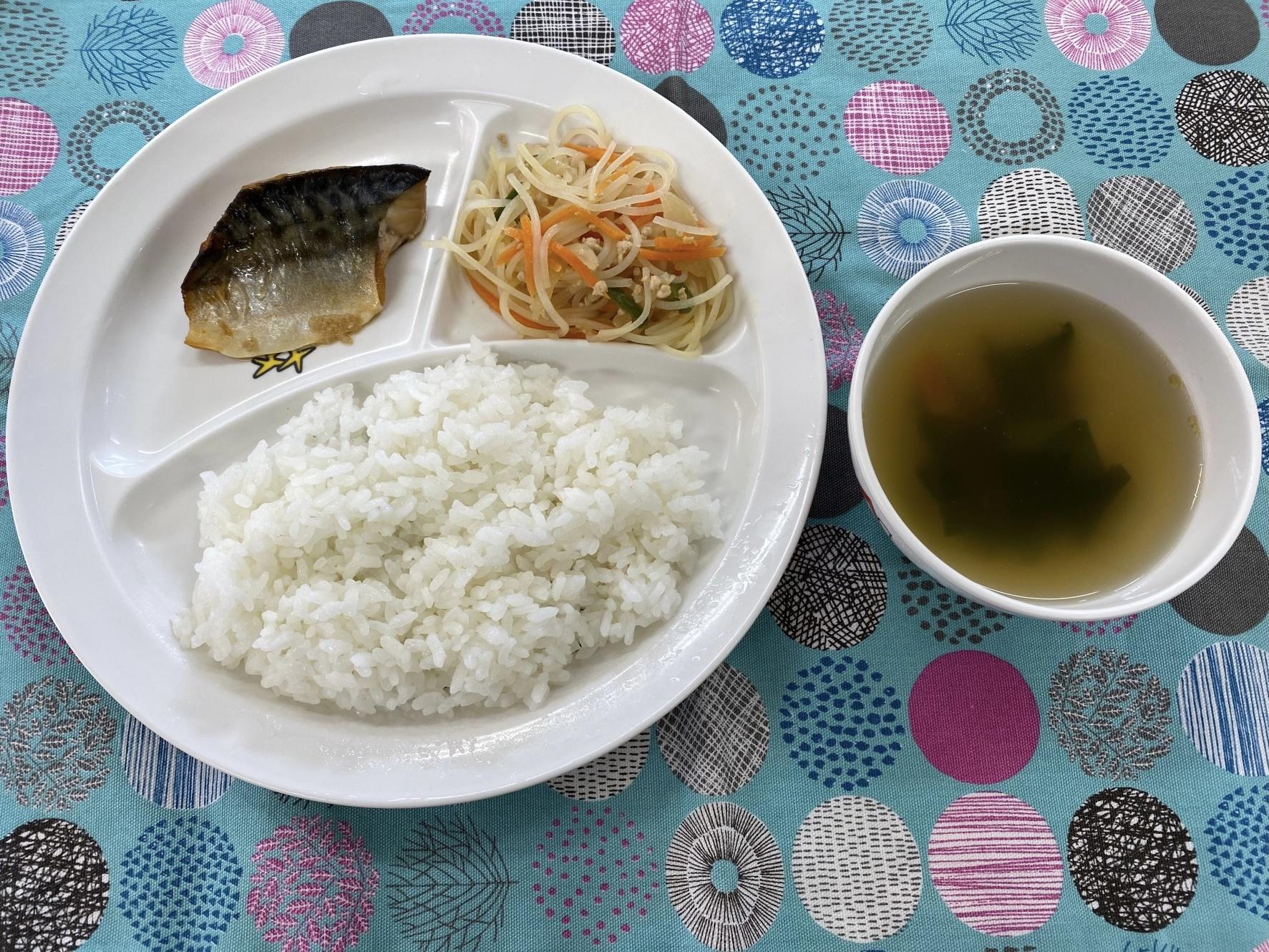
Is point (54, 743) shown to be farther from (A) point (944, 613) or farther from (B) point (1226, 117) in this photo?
(B) point (1226, 117)

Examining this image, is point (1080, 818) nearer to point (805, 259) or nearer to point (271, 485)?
point (805, 259)

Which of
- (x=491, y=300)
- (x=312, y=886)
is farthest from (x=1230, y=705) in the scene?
(x=312, y=886)

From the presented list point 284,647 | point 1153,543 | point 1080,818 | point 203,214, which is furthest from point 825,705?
point 203,214

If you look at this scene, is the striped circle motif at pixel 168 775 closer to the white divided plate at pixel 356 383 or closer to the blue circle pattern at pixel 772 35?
the white divided plate at pixel 356 383

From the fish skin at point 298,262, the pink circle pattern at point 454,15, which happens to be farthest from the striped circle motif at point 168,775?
the pink circle pattern at point 454,15

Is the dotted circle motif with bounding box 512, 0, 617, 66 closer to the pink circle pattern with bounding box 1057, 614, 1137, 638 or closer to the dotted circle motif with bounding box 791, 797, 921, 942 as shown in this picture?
the pink circle pattern with bounding box 1057, 614, 1137, 638
